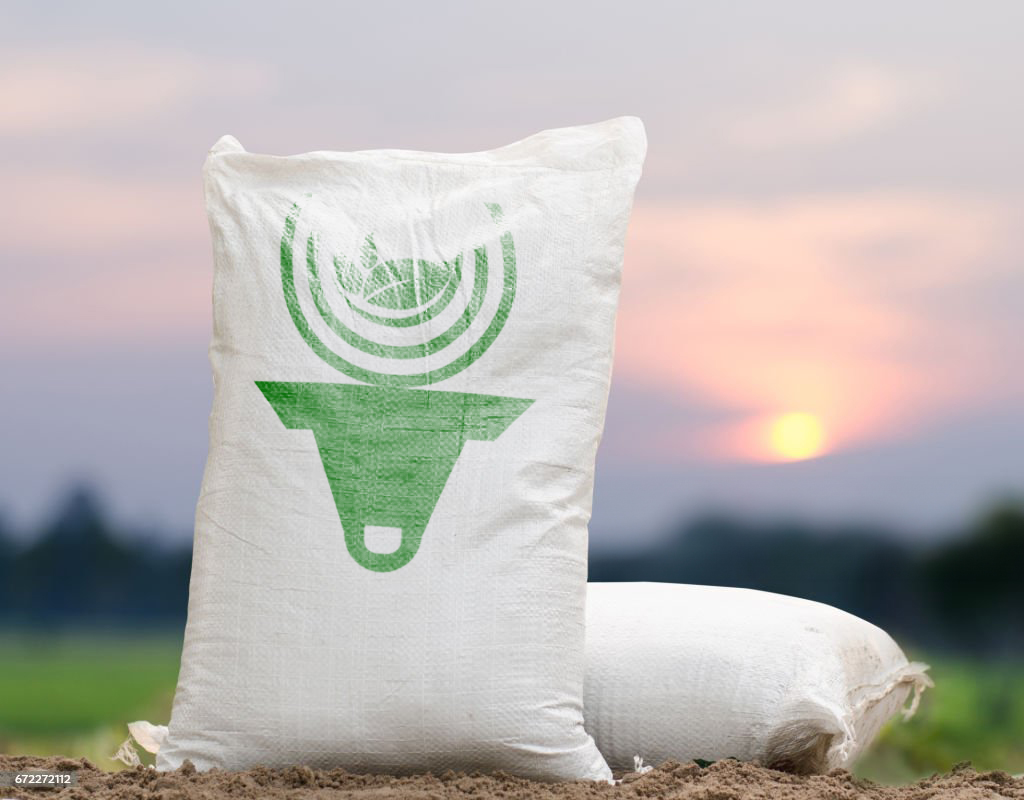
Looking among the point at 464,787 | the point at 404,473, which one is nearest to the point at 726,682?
the point at 464,787

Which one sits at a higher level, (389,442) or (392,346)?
(392,346)

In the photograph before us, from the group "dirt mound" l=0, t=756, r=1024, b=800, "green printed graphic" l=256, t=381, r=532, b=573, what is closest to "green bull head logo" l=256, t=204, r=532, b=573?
"green printed graphic" l=256, t=381, r=532, b=573

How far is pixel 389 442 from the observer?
4.84 ft

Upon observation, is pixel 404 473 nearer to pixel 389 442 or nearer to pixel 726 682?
pixel 389 442

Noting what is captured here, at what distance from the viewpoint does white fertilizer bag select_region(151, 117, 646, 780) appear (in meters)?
1.43

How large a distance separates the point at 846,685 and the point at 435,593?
697 millimetres

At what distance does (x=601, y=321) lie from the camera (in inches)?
61.2

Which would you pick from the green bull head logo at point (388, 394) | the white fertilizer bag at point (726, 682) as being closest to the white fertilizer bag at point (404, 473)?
the green bull head logo at point (388, 394)

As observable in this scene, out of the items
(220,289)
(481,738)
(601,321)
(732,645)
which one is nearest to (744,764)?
(732,645)

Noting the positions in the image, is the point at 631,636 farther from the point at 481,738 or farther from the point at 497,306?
the point at 497,306

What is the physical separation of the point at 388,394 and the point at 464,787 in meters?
0.51

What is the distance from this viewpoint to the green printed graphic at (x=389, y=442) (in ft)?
4.78

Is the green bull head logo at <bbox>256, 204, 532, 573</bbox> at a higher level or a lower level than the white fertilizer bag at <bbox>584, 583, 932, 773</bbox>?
higher

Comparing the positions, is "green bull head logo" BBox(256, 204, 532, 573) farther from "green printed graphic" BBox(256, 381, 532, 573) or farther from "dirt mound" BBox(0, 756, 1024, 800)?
"dirt mound" BBox(0, 756, 1024, 800)
